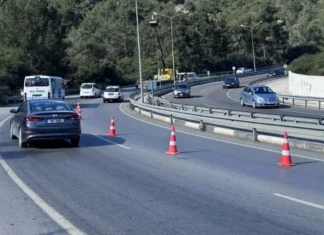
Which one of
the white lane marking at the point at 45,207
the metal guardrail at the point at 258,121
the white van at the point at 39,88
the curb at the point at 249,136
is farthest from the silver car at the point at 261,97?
the white lane marking at the point at 45,207

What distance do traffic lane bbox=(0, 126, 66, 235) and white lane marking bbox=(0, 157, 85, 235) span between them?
0.08m

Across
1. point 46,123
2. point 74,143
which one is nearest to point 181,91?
point 74,143

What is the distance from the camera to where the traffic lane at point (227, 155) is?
13.6m

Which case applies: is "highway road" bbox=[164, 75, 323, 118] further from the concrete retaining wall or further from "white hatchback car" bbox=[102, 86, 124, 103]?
"white hatchback car" bbox=[102, 86, 124, 103]

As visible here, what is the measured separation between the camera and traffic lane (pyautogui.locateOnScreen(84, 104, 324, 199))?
44.7 ft

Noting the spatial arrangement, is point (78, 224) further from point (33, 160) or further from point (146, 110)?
point (146, 110)

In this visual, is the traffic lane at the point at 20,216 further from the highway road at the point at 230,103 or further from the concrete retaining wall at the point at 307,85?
the concrete retaining wall at the point at 307,85

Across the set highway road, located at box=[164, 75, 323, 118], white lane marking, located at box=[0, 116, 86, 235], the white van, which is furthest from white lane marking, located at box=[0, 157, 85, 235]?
the white van

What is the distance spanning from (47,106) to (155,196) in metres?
9.03

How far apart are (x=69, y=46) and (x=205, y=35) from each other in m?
35.9

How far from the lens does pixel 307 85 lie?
5422 centimetres

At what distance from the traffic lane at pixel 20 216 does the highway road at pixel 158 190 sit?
14mm

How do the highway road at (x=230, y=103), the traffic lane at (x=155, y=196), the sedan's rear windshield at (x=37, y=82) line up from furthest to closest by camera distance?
1. the sedan's rear windshield at (x=37, y=82)
2. the highway road at (x=230, y=103)
3. the traffic lane at (x=155, y=196)

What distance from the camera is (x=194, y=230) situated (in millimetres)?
8734
